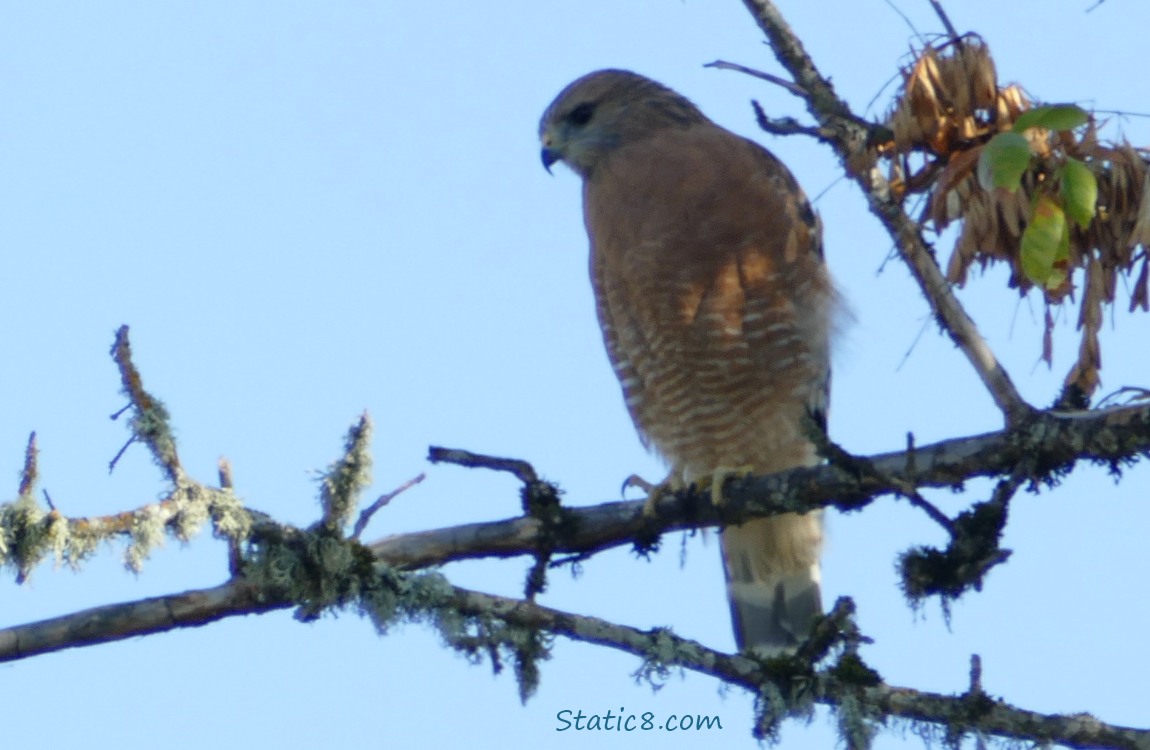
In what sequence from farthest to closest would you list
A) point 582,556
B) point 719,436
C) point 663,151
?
1. point 663,151
2. point 719,436
3. point 582,556

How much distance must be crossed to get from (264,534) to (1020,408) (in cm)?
189

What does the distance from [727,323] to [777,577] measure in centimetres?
114

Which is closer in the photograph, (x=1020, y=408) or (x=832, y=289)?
(x=1020, y=408)

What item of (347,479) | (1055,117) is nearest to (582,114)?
(347,479)

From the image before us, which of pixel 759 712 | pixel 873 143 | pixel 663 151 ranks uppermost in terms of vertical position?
pixel 663 151

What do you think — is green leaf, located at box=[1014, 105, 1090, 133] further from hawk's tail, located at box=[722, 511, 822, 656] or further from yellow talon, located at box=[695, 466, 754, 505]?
hawk's tail, located at box=[722, 511, 822, 656]

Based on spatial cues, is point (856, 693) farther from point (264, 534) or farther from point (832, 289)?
point (832, 289)

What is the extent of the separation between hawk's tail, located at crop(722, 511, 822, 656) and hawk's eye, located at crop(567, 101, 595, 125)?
5.95ft

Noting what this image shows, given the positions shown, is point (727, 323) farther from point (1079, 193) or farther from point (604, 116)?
point (1079, 193)

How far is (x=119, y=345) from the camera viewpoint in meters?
3.58

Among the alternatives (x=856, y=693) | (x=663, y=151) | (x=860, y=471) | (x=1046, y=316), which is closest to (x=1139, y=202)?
(x=1046, y=316)

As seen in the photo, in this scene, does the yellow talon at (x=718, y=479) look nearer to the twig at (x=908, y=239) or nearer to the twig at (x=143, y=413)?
the twig at (x=908, y=239)

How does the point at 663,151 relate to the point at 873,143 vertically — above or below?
above

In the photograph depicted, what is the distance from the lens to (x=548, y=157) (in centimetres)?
637
